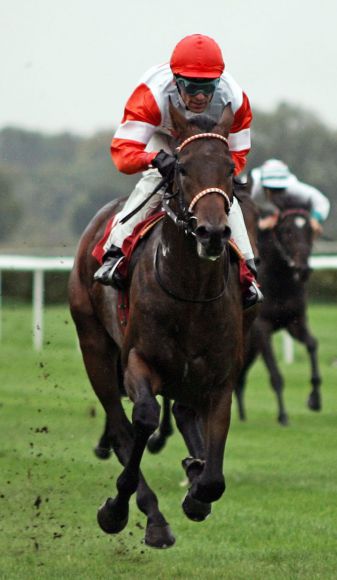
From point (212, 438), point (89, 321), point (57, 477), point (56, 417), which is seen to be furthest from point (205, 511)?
point (56, 417)

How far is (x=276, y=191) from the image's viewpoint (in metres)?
9.96

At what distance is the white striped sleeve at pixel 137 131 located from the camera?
4.96m

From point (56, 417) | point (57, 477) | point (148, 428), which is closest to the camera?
point (148, 428)

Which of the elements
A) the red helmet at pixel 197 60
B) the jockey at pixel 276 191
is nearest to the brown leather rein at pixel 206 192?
the red helmet at pixel 197 60

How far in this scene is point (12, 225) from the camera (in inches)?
911

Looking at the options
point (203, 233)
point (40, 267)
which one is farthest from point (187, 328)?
point (40, 267)

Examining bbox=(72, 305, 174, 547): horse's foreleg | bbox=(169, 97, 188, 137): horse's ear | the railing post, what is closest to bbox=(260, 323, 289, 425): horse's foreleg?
the railing post

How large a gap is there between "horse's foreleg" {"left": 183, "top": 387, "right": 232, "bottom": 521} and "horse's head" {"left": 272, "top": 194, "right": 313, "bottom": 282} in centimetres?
520

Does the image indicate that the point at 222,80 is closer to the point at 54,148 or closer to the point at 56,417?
the point at 56,417

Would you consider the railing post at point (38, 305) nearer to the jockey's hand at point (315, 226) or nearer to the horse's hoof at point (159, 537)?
the jockey's hand at point (315, 226)

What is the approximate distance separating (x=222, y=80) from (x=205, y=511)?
62.6 inches

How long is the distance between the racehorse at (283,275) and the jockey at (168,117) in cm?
478

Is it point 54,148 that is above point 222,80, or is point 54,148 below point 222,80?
below

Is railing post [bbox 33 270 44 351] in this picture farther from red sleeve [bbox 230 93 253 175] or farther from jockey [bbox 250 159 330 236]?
red sleeve [bbox 230 93 253 175]
